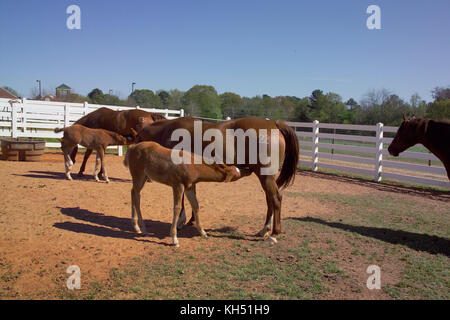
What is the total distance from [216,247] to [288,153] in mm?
2085

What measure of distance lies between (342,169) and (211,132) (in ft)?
28.4

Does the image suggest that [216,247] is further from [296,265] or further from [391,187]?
[391,187]

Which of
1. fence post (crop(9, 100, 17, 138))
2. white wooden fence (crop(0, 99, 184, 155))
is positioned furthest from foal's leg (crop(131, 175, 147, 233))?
fence post (crop(9, 100, 17, 138))

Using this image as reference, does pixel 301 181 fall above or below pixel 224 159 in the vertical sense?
below

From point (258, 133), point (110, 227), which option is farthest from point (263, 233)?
point (110, 227)

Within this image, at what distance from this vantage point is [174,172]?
16.4 ft

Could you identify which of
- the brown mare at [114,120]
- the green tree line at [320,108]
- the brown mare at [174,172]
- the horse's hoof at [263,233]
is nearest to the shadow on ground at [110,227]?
the brown mare at [174,172]

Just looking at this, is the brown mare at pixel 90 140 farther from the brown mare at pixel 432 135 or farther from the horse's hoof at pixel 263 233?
the brown mare at pixel 432 135

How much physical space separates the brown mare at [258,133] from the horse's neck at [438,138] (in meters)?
2.49

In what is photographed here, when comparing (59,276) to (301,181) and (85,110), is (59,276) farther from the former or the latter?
(85,110)

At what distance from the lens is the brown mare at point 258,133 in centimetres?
538
